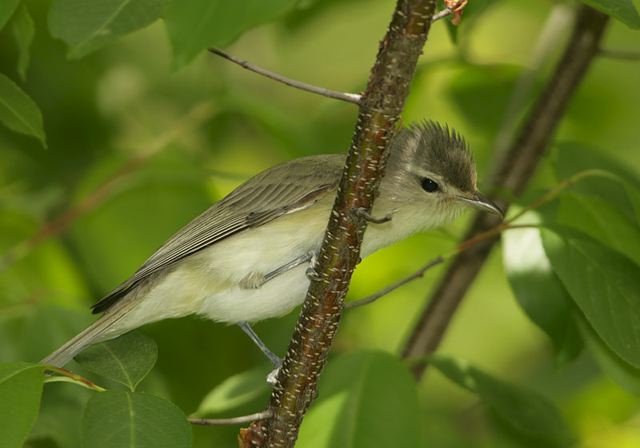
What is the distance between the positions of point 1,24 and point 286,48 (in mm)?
2883

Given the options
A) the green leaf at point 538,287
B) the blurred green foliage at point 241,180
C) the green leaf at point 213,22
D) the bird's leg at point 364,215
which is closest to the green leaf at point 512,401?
the blurred green foliage at point 241,180

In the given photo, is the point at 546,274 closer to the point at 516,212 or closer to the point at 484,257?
the point at 516,212

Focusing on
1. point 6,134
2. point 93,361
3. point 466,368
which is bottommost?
point 6,134

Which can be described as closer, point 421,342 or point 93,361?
point 93,361

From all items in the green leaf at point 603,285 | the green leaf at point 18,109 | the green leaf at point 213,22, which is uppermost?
the green leaf at point 213,22

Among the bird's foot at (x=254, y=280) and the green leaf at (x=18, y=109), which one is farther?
the bird's foot at (x=254, y=280)

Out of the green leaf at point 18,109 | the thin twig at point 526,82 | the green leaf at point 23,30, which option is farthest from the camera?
the thin twig at point 526,82

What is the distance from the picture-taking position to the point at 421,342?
4324 mm

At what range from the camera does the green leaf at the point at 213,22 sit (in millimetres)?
2107

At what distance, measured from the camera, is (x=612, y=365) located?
11.0 feet

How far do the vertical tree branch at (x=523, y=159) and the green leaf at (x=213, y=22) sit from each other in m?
2.36

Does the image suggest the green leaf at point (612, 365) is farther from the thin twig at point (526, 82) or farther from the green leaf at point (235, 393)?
the thin twig at point (526, 82)

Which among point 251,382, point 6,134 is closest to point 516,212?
point 251,382

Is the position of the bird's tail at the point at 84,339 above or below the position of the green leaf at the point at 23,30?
below
